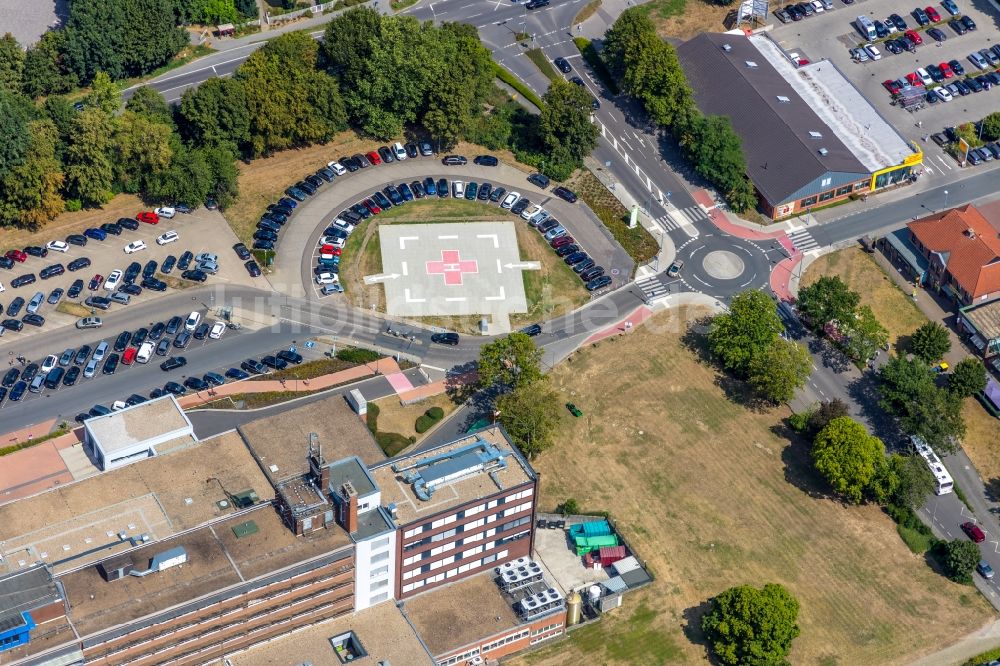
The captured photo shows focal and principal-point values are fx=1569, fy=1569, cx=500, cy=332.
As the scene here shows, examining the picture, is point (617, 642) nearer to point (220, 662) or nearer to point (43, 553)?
point (220, 662)

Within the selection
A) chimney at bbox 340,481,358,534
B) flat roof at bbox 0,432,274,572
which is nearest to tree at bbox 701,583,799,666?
chimney at bbox 340,481,358,534

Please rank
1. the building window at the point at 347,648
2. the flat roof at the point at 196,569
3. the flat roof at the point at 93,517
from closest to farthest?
the flat roof at the point at 196,569
the building window at the point at 347,648
the flat roof at the point at 93,517

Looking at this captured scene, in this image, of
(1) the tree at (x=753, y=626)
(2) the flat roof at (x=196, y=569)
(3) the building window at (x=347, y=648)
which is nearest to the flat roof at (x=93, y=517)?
(2) the flat roof at (x=196, y=569)

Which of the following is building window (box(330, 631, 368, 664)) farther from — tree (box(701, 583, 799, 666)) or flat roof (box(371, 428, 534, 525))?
tree (box(701, 583, 799, 666))

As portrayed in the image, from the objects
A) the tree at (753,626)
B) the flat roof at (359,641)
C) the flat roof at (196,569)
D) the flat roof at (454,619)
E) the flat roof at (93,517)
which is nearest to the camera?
the flat roof at (196,569)

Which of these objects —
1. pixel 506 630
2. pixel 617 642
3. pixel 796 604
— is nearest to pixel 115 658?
pixel 506 630

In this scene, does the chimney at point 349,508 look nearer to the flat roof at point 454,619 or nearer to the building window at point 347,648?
the building window at point 347,648

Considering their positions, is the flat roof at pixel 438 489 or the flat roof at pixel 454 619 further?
the flat roof at pixel 454 619
